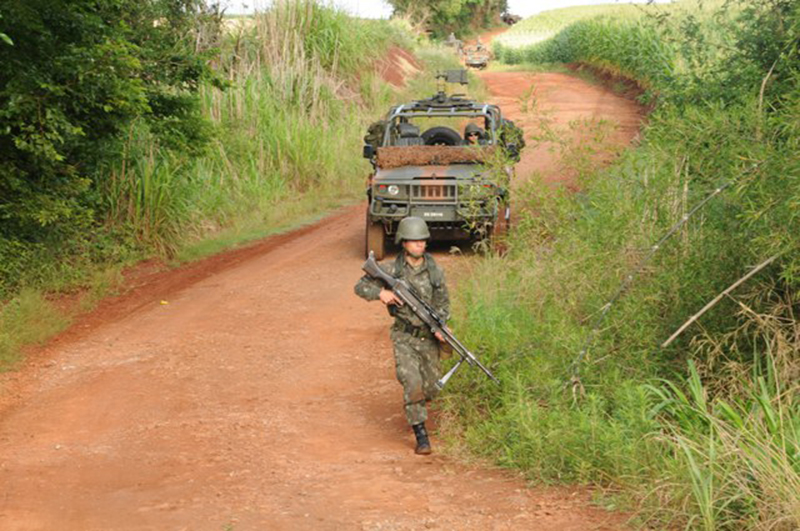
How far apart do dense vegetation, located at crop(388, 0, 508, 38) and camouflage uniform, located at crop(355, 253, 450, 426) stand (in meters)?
43.4

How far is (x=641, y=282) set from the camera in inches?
293

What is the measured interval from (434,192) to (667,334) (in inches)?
223

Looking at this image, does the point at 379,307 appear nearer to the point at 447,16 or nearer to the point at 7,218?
the point at 7,218

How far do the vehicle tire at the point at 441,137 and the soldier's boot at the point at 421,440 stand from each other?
7.27 metres

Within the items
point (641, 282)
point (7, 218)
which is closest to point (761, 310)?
point (641, 282)

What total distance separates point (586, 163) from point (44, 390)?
192 inches

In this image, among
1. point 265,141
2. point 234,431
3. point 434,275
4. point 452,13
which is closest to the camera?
point 434,275

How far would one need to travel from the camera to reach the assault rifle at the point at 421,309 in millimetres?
6973

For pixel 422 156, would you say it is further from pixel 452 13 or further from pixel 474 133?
pixel 452 13

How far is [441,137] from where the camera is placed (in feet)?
45.3

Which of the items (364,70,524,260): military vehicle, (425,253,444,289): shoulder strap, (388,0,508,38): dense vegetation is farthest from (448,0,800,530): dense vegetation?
(388,0,508,38): dense vegetation

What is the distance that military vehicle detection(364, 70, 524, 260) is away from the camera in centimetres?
1233

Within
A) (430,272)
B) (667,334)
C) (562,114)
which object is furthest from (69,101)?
(562,114)

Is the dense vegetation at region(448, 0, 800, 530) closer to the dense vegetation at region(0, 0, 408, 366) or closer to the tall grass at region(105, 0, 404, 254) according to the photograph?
the dense vegetation at region(0, 0, 408, 366)
